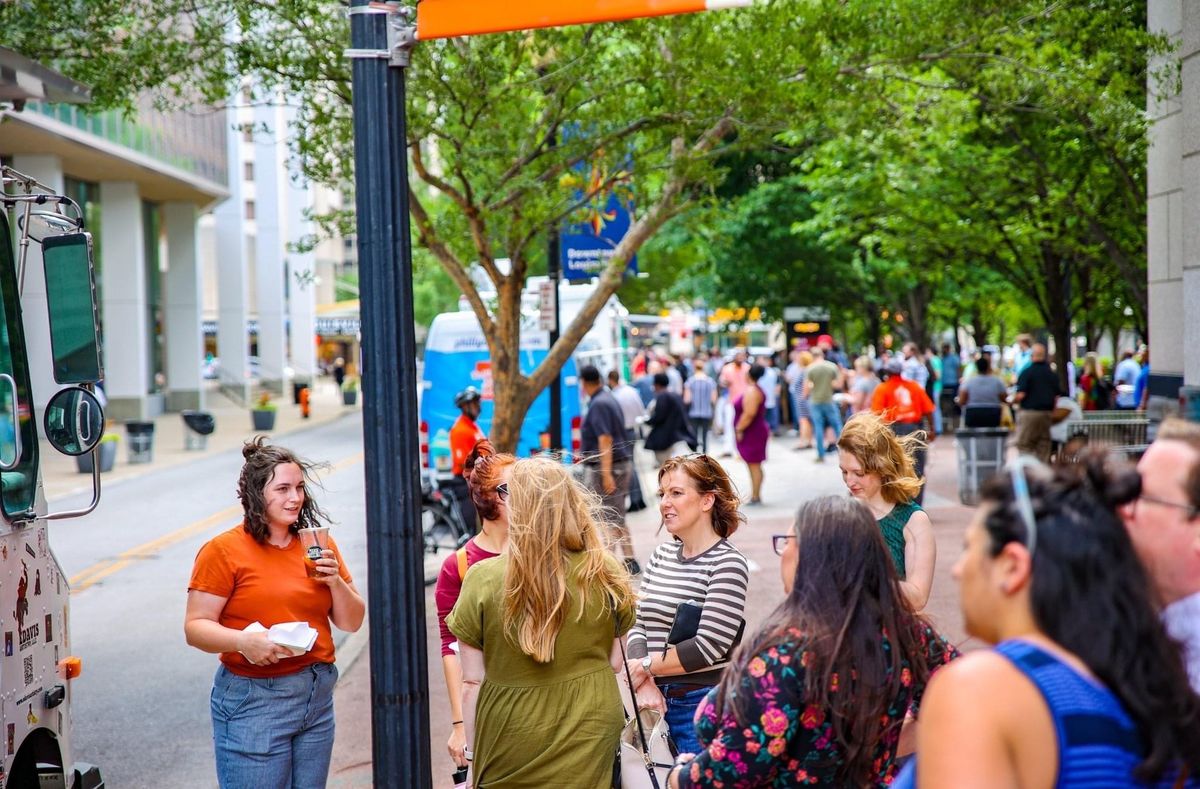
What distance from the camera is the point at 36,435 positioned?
4895 millimetres

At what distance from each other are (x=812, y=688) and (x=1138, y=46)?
35.5 ft

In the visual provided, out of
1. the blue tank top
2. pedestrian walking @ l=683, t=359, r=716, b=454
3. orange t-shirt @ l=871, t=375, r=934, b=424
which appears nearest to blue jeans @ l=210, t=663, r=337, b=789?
the blue tank top

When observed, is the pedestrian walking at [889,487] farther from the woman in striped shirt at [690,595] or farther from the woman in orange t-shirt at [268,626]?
the woman in orange t-shirt at [268,626]

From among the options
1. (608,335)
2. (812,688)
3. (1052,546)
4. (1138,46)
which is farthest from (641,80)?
(608,335)

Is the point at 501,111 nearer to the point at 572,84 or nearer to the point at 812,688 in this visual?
the point at 572,84

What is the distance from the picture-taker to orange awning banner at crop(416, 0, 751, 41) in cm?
377

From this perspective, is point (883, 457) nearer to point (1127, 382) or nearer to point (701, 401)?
point (701, 401)

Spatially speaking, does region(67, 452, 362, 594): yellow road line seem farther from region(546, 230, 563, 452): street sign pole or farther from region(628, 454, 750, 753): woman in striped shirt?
region(628, 454, 750, 753): woman in striped shirt

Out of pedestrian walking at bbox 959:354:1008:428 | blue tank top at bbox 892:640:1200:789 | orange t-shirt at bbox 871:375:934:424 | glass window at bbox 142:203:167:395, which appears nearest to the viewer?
blue tank top at bbox 892:640:1200:789

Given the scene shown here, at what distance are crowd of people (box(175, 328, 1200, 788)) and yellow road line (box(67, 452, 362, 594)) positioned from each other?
25.7 feet

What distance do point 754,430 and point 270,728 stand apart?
12.6 m

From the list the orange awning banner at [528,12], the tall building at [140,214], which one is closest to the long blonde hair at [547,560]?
the orange awning banner at [528,12]

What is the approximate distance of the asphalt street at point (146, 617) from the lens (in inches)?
308

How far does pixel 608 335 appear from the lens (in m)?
26.2
